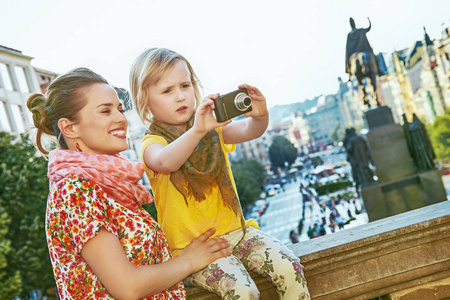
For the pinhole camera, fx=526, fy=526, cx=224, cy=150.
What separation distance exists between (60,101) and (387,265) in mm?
1219

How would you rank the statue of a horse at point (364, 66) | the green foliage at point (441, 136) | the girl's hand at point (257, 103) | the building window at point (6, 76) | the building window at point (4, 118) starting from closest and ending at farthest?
1. the girl's hand at point (257, 103)
2. the statue of a horse at point (364, 66)
3. the building window at point (4, 118)
4. the building window at point (6, 76)
5. the green foliage at point (441, 136)

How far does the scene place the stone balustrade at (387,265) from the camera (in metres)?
1.82

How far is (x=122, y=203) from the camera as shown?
1.59 m

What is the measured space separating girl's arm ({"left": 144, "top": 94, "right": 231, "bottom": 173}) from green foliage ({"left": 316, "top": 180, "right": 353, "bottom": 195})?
2738 centimetres

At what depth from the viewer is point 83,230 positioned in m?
1.43

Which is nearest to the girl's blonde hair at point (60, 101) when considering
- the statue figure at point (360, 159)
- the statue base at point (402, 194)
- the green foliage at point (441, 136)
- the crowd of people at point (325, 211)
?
the statue base at point (402, 194)

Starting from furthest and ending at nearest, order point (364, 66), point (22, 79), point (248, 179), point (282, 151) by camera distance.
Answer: point (282, 151), point (248, 179), point (22, 79), point (364, 66)

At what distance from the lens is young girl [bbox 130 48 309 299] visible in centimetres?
173

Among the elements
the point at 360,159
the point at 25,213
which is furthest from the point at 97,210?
the point at 25,213

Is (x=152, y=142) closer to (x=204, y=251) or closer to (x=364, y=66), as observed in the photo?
(x=204, y=251)

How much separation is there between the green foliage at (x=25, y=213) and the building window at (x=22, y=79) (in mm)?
15889

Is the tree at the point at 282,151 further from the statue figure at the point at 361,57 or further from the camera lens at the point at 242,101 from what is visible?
the camera lens at the point at 242,101

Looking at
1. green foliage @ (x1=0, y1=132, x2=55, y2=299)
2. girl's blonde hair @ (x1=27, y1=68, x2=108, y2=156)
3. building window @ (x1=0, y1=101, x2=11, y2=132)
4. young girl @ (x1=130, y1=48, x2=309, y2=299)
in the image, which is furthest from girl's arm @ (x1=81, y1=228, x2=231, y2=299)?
building window @ (x1=0, y1=101, x2=11, y2=132)

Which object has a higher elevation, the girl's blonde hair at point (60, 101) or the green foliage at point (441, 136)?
the girl's blonde hair at point (60, 101)
